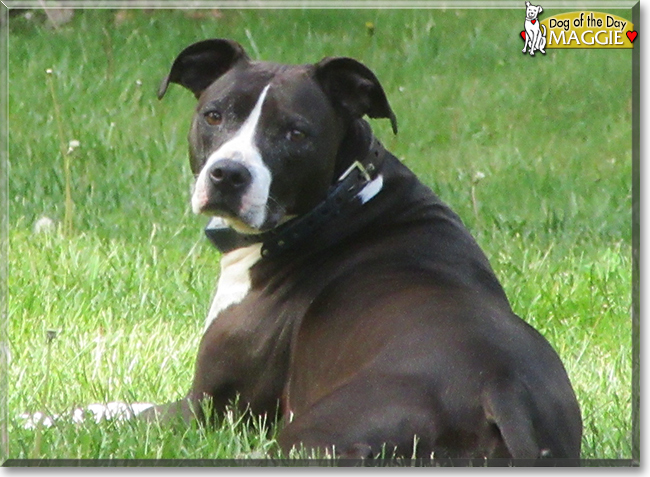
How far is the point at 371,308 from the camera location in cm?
372

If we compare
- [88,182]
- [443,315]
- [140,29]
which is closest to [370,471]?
[443,315]

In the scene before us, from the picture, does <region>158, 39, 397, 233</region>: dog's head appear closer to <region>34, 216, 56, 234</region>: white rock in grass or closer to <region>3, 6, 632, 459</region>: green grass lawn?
<region>3, 6, 632, 459</region>: green grass lawn

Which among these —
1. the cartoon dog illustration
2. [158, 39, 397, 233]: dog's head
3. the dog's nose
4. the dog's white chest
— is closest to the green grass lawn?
the cartoon dog illustration

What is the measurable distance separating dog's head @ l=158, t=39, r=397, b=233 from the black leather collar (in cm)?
3

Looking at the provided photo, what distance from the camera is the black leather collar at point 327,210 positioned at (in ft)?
13.3

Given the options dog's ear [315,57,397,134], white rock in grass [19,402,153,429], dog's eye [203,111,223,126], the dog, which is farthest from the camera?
dog's ear [315,57,397,134]

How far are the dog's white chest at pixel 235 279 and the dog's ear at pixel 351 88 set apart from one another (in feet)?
1.76

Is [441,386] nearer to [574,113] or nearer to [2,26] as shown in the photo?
[2,26]

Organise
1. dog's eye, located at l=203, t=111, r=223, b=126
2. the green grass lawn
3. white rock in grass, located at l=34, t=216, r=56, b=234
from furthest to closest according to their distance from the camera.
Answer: white rock in grass, located at l=34, t=216, r=56, b=234 < the green grass lawn < dog's eye, located at l=203, t=111, r=223, b=126

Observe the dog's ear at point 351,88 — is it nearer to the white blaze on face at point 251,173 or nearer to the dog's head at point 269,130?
the dog's head at point 269,130

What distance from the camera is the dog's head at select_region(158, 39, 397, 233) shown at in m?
3.82

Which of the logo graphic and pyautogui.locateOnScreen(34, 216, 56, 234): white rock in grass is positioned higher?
the logo graphic

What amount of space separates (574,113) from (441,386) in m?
3.26

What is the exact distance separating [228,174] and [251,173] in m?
0.07
